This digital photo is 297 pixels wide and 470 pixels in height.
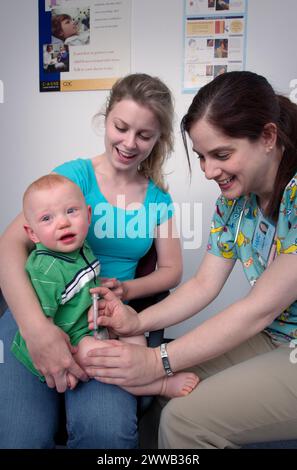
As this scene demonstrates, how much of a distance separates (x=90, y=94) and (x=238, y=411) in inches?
74.9

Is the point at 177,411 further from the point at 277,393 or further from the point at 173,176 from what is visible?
the point at 173,176

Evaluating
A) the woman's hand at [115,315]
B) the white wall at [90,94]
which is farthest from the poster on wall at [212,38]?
the woman's hand at [115,315]

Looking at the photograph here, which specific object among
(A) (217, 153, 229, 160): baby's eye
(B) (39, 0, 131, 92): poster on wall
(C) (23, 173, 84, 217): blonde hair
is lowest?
(C) (23, 173, 84, 217): blonde hair

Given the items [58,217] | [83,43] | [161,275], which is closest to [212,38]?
[83,43]

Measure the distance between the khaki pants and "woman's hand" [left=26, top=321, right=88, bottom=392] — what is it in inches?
10.6

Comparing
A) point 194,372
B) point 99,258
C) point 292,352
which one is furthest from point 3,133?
point 292,352

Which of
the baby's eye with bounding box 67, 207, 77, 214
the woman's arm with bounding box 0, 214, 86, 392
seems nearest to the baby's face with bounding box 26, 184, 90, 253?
the baby's eye with bounding box 67, 207, 77, 214

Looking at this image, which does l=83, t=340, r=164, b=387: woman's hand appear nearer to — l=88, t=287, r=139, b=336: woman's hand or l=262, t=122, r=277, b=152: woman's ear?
l=88, t=287, r=139, b=336: woman's hand

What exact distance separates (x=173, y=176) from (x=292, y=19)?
100cm

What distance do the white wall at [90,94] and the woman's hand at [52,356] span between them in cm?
145

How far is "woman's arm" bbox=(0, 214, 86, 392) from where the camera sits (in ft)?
3.26

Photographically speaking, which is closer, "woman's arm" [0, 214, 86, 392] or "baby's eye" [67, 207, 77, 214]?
"woman's arm" [0, 214, 86, 392]

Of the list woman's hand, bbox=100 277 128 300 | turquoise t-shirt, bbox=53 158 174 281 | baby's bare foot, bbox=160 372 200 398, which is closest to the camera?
baby's bare foot, bbox=160 372 200 398

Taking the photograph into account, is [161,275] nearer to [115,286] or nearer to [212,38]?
[115,286]
